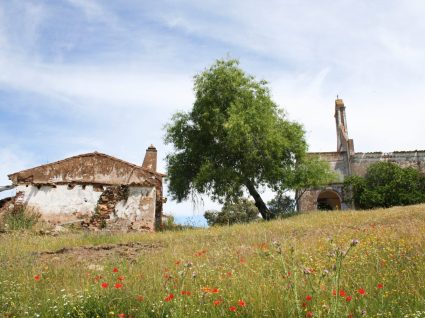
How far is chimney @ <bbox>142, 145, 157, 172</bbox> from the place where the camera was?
89.1ft

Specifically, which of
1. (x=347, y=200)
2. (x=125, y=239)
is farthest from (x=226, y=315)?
(x=347, y=200)

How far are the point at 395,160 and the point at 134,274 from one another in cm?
3008

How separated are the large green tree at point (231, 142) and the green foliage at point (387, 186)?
10050 mm

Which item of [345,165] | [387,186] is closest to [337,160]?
[345,165]

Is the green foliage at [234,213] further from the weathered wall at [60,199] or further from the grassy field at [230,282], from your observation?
the grassy field at [230,282]

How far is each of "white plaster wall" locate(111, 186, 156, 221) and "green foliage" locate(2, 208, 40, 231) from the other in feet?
12.9

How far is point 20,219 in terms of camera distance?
19.9 metres

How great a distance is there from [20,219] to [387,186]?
24.8m

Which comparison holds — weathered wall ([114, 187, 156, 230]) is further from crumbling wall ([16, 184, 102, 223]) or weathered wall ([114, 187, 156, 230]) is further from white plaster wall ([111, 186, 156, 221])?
crumbling wall ([16, 184, 102, 223])

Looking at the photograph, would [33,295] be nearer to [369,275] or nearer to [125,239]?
[369,275]

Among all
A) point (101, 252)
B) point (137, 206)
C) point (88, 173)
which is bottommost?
point (101, 252)

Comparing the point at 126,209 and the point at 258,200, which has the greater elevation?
the point at 258,200

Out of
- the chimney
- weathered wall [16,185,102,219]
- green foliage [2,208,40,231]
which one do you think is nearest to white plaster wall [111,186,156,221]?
weathered wall [16,185,102,219]

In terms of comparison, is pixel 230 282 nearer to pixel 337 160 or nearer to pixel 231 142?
pixel 231 142
